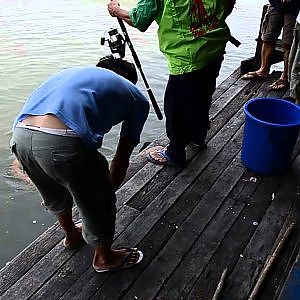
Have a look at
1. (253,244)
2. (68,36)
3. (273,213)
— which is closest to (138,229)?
(253,244)

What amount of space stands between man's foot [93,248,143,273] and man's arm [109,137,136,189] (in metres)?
0.35

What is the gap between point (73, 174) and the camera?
5.10ft

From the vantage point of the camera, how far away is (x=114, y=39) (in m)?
2.66

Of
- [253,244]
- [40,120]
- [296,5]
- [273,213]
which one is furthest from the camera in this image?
[296,5]

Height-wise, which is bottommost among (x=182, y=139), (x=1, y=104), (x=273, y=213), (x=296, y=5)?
(x=1, y=104)

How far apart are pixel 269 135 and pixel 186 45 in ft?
2.54

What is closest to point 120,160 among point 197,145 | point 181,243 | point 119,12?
point 181,243

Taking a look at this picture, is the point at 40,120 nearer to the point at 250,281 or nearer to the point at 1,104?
the point at 250,281

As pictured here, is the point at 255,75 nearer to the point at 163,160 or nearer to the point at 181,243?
the point at 163,160

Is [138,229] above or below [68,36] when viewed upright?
above

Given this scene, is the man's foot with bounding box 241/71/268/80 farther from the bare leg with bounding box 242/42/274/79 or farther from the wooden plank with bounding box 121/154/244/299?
the wooden plank with bounding box 121/154/244/299

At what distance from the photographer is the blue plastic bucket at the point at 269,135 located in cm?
252

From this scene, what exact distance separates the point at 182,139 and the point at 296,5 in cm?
196

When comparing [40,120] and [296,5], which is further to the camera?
[296,5]
